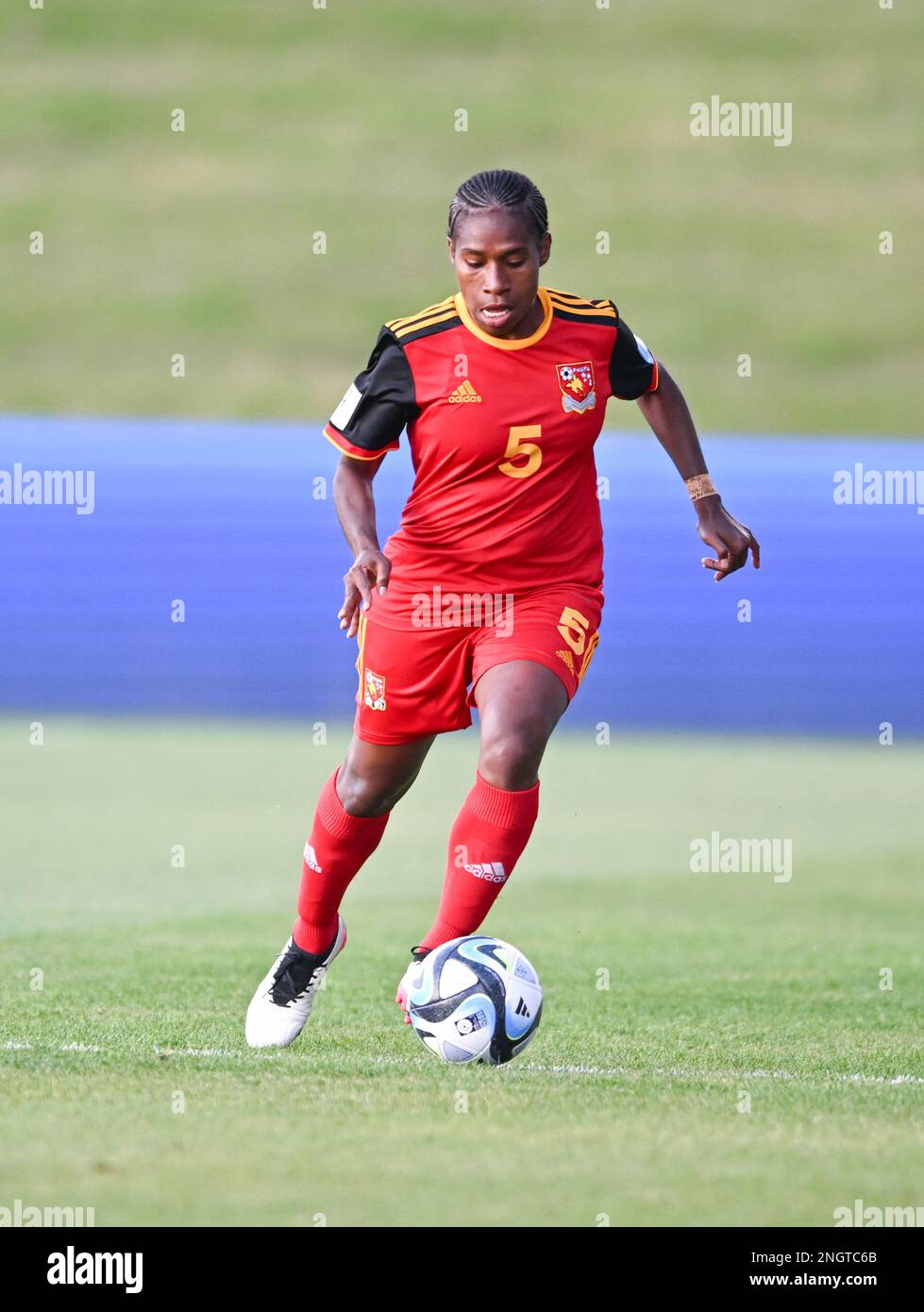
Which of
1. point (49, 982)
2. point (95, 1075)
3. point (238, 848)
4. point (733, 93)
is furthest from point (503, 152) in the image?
point (95, 1075)

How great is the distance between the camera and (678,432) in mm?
5406

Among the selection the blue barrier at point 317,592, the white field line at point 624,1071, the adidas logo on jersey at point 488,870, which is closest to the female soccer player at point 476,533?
the adidas logo on jersey at point 488,870

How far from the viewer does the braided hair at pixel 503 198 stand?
493cm

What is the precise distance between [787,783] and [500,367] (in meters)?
6.00

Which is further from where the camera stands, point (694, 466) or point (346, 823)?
point (694, 466)

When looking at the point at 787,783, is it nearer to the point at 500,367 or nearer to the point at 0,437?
the point at 0,437

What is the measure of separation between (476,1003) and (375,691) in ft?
2.94

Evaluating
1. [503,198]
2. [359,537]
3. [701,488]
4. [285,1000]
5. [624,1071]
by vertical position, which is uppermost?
[503,198]

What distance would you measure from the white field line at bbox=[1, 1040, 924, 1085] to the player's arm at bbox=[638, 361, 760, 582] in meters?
1.32

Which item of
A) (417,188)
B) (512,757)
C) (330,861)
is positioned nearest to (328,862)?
(330,861)

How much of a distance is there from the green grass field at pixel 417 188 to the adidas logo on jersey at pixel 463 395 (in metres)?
12.1

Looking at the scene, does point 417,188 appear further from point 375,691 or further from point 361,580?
point 361,580

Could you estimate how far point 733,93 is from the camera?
877 inches
